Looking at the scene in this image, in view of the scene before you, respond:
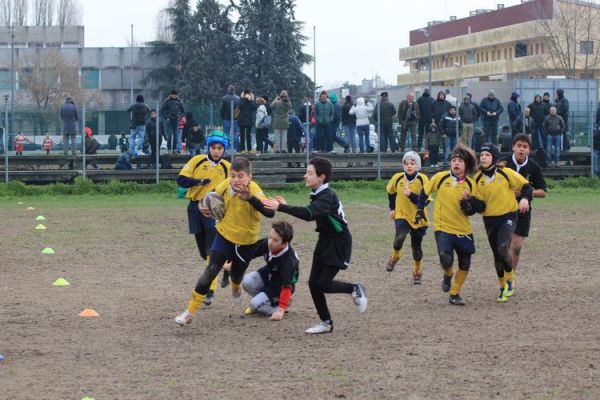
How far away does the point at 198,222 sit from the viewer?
11.6m

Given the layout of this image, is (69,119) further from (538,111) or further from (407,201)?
(407,201)

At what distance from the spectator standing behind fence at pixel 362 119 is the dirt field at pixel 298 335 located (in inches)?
519

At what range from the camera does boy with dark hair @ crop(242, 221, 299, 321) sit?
1049 cm

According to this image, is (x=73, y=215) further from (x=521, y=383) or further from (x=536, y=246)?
(x=521, y=383)

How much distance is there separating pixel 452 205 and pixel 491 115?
17918 millimetres

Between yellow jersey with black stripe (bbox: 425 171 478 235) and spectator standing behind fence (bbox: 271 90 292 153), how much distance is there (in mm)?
16985

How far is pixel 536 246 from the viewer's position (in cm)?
1656

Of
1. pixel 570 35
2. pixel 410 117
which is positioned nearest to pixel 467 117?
pixel 410 117

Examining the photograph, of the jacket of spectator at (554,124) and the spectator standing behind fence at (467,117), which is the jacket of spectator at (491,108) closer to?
the spectator standing behind fence at (467,117)

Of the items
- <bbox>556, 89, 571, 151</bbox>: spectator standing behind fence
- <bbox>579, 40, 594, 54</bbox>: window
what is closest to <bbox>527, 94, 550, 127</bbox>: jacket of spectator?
<bbox>556, 89, 571, 151</bbox>: spectator standing behind fence

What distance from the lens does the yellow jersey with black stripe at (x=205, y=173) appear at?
11633 millimetres

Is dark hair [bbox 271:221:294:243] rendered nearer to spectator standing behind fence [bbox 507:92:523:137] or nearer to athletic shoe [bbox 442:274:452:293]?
athletic shoe [bbox 442:274:452:293]

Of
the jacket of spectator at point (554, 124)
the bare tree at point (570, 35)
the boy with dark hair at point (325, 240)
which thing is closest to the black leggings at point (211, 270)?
the boy with dark hair at point (325, 240)

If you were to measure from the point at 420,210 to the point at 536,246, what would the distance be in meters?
5.07
